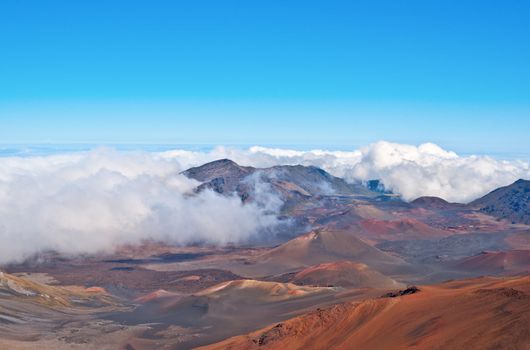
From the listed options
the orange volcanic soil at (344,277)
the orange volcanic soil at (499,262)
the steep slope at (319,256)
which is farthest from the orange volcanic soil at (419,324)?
the steep slope at (319,256)

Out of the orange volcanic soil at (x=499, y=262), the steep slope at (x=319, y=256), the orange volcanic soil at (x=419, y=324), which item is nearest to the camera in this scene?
the orange volcanic soil at (x=419, y=324)

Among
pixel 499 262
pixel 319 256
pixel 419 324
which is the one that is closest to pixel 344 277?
pixel 499 262

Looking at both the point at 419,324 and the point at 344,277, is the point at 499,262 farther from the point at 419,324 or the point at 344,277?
the point at 419,324

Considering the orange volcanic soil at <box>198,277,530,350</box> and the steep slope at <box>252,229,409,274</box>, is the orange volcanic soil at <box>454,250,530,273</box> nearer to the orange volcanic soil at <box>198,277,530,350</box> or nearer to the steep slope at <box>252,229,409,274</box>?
the steep slope at <box>252,229,409,274</box>

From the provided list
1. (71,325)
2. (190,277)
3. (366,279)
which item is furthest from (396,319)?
(190,277)

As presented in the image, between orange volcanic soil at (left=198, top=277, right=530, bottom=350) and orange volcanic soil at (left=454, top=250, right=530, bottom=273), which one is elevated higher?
orange volcanic soil at (left=198, top=277, right=530, bottom=350)

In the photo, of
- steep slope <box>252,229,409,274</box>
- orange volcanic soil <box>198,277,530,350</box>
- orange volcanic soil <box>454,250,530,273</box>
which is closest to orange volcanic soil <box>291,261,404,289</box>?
steep slope <box>252,229,409,274</box>

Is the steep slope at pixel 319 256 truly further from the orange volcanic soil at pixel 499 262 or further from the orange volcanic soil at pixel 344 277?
the orange volcanic soil at pixel 344 277
